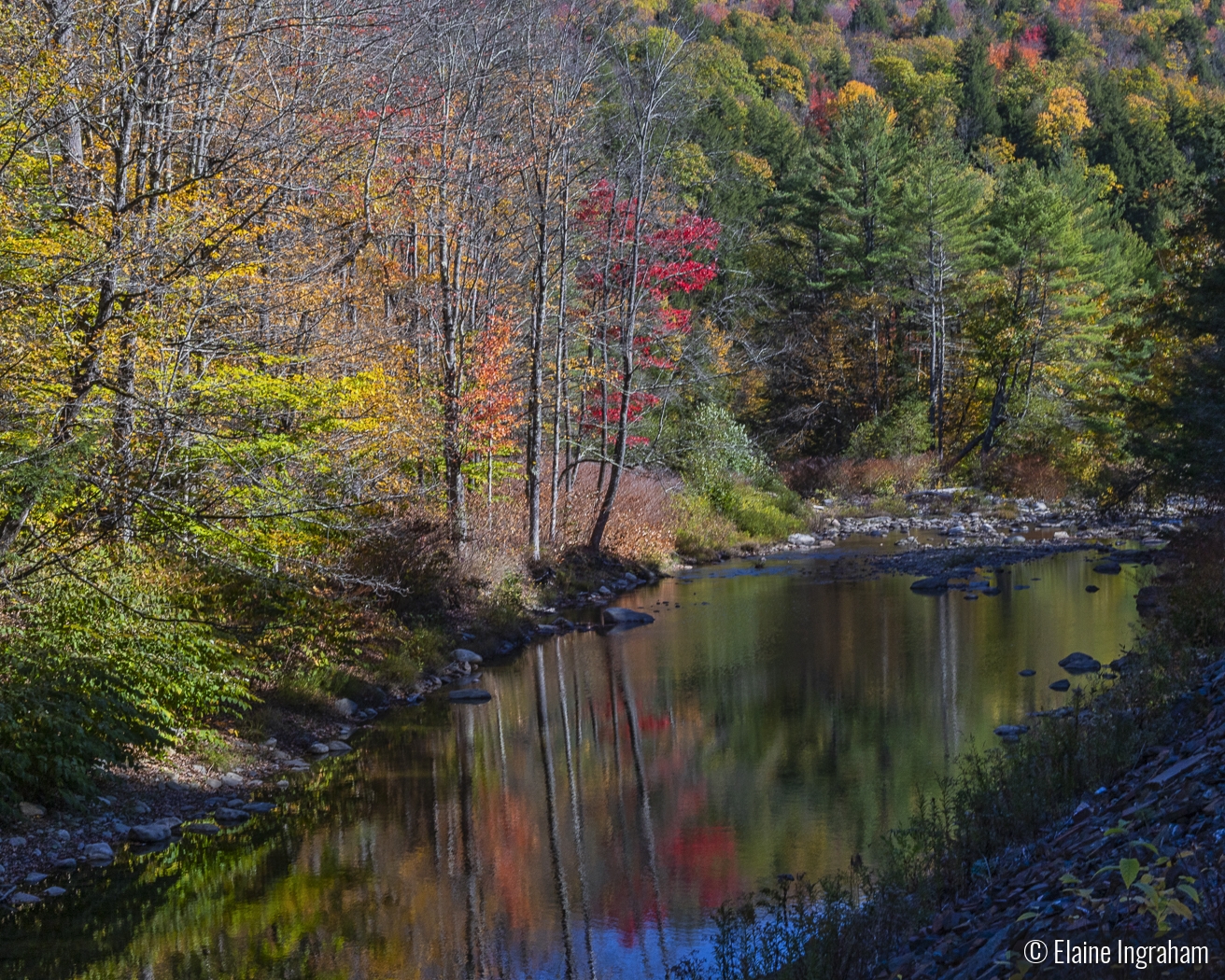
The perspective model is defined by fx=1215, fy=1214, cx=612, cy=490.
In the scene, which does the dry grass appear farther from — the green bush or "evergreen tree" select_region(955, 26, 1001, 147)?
"evergreen tree" select_region(955, 26, 1001, 147)

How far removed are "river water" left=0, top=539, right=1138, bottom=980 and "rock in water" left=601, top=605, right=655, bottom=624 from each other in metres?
0.89

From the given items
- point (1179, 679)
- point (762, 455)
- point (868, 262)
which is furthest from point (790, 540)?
point (1179, 679)

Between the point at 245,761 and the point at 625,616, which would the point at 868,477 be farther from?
the point at 245,761

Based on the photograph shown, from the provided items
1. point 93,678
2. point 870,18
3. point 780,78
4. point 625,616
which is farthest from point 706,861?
point 870,18

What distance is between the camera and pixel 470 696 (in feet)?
50.9

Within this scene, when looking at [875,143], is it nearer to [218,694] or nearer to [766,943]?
[218,694]

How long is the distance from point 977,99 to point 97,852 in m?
70.4

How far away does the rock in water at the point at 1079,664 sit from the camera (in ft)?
48.6

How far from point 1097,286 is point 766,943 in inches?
1481

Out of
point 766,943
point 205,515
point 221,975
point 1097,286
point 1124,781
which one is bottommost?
point 221,975

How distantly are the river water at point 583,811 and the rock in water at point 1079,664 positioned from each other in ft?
0.53

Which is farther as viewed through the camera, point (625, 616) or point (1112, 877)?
point (625, 616)

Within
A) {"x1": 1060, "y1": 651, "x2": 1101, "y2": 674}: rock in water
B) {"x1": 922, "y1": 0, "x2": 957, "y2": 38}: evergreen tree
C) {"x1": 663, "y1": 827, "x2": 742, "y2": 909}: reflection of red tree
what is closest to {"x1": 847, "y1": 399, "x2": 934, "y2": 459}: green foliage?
{"x1": 1060, "y1": 651, "x2": 1101, "y2": 674}: rock in water

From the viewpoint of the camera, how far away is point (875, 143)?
144 ft
